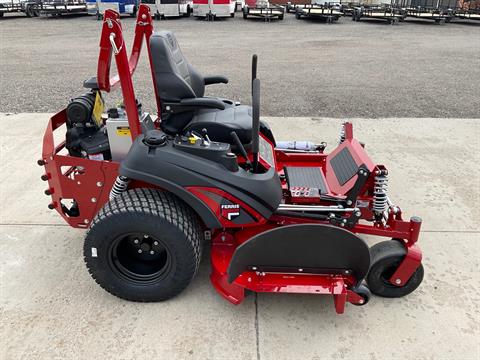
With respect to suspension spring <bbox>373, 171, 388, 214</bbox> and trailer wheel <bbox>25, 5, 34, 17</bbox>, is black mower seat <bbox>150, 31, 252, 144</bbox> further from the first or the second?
trailer wheel <bbox>25, 5, 34, 17</bbox>

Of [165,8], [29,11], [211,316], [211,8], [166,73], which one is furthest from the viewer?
[29,11]


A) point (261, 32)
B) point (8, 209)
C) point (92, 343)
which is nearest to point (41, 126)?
point (8, 209)

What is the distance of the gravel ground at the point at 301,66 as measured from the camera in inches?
253

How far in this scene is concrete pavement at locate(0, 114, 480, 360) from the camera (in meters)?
2.16

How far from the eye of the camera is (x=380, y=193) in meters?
2.48

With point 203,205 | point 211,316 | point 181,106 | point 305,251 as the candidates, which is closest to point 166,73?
point 181,106

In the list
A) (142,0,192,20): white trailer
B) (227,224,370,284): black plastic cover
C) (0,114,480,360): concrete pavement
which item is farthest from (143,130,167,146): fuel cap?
(142,0,192,20): white trailer

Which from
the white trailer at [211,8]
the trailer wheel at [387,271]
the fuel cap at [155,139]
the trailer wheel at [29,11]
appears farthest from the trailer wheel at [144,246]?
the trailer wheel at [29,11]

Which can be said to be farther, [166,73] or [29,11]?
[29,11]

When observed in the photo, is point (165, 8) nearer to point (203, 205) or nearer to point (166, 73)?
point (166, 73)

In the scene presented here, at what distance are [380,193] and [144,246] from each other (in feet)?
4.56

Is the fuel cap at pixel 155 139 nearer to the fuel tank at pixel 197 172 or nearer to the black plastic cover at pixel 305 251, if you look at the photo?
the fuel tank at pixel 197 172

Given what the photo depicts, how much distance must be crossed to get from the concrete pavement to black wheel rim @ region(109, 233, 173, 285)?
17 cm

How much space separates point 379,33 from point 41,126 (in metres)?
13.3
